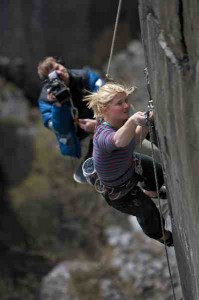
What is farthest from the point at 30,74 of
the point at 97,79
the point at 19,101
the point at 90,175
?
the point at 90,175

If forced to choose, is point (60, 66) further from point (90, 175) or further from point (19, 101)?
point (19, 101)

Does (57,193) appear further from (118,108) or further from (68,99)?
(118,108)

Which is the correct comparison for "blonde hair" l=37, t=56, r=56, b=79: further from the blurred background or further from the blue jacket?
the blurred background

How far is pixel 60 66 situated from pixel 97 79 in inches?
11.5

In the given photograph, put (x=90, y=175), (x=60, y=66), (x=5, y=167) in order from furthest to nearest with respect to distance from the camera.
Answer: (x=5, y=167) → (x=60, y=66) → (x=90, y=175)

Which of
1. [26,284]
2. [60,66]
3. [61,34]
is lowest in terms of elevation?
[26,284]

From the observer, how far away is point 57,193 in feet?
48.3

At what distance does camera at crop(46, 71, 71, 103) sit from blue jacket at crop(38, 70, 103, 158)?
12cm

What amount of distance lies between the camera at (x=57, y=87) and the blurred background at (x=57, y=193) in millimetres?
7166

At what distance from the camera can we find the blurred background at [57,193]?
12.7m

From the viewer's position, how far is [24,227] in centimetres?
1445

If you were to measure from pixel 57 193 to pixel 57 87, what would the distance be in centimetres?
971

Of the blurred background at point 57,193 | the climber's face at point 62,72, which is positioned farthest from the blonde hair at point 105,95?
the blurred background at point 57,193

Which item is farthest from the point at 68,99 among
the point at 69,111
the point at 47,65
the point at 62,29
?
the point at 62,29
